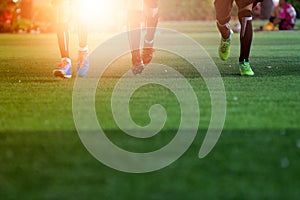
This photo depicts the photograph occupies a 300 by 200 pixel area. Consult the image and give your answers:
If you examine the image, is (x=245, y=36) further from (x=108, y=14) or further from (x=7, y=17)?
(x=7, y=17)

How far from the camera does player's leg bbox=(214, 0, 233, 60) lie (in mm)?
7866

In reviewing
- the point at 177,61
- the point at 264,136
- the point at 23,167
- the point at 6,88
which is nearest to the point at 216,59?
the point at 177,61

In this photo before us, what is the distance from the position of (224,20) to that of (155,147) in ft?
15.1

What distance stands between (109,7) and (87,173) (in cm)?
2011

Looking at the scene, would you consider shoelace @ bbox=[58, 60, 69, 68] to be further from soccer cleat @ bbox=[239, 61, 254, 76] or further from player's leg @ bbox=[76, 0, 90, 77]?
soccer cleat @ bbox=[239, 61, 254, 76]

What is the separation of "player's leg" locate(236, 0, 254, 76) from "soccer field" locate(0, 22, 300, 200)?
0.58 m

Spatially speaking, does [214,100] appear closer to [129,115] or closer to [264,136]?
[129,115]

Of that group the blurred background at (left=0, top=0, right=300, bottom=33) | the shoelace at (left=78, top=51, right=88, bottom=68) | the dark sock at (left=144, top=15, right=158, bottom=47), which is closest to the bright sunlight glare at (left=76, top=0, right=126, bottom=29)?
A: the blurred background at (left=0, top=0, right=300, bottom=33)

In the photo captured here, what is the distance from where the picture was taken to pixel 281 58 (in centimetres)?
981

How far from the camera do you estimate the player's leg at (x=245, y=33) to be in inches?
294

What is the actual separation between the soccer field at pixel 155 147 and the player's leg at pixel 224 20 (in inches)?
48.9

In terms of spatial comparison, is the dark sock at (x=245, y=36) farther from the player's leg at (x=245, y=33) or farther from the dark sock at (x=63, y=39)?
the dark sock at (x=63, y=39)

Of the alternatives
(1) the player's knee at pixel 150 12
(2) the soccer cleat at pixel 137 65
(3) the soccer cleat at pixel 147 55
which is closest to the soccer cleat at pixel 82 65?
(2) the soccer cleat at pixel 137 65

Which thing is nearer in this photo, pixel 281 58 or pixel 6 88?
pixel 6 88
